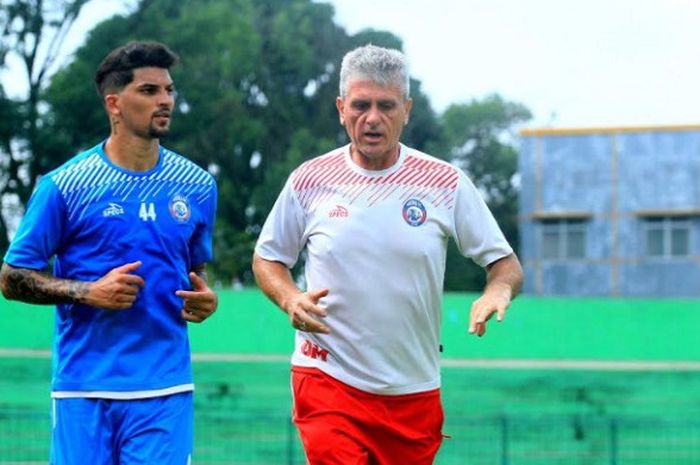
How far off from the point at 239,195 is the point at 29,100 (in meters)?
6.46

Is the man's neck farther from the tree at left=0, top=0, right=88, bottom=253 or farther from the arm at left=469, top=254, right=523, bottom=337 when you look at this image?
the tree at left=0, top=0, right=88, bottom=253

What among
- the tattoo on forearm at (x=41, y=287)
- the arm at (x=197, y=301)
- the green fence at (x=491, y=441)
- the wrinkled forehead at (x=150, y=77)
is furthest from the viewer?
the green fence at (x=491, y=441)

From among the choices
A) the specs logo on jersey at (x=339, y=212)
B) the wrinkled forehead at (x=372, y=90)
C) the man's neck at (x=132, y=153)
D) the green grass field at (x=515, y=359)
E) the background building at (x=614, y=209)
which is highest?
the background building at (x=614, y=209)

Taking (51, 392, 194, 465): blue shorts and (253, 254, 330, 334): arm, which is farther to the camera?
(51, 392, 194, 465): blue shorts

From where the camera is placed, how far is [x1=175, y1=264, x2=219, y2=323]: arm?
5.92 metres

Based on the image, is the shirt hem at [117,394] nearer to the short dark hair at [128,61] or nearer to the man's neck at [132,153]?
the man's neck at [132,153]

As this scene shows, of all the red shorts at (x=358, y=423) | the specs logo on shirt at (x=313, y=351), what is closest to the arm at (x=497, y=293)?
the red shorts at (x=358, y=423)

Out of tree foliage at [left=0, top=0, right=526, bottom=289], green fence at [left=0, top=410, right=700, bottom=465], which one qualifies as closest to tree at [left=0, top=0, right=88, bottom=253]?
tree foliage at [left=0, top=0, right=526, bottom=289]

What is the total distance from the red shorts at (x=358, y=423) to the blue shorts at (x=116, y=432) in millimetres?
513

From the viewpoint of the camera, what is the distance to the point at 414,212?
6.00 meters

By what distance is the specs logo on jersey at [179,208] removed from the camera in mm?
6000

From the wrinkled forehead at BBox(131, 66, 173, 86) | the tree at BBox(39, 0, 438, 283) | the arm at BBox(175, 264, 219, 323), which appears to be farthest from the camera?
the tree at BBox(39, 0, 438, 283)

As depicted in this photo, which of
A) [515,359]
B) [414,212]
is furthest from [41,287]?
[515,359]

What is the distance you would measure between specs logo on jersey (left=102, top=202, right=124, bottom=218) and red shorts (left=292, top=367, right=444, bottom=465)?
0.93 metres
